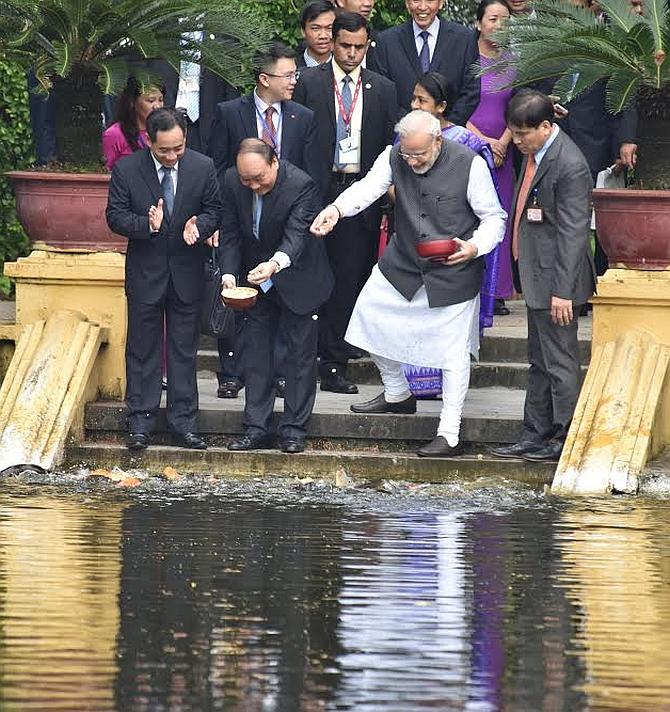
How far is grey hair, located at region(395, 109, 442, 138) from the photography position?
11117mm

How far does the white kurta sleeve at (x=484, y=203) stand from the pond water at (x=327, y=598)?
4.41ft

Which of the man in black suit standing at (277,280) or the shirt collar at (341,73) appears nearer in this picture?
the man in black suit standing at (277,280)

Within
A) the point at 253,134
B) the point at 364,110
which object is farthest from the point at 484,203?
the point at 253,134

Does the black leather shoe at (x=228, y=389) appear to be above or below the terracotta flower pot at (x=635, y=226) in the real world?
below

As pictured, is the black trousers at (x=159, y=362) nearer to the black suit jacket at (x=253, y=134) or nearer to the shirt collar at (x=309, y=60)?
the black suit jacket at (x=253, y=134)

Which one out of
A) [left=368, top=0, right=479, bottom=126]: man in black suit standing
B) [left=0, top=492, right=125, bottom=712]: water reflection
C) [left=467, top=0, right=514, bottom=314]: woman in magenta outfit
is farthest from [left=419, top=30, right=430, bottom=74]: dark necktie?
[left=0, top=492, right=125, bottom=712]: water reflection

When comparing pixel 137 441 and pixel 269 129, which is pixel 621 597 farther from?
pixel 269 129

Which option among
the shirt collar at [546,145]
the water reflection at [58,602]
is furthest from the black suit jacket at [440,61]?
the water reflection at [58,602]

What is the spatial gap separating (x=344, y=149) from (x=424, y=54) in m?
0.93

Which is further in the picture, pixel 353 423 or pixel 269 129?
pixel 269 129

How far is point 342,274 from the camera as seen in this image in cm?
1262

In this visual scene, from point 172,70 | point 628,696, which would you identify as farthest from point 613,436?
point 628,696

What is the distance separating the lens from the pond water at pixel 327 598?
6496 mm

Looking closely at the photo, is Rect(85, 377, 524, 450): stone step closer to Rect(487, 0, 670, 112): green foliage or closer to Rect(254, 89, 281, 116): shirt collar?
Rect(254, 89, 281, 116): shirt collar
